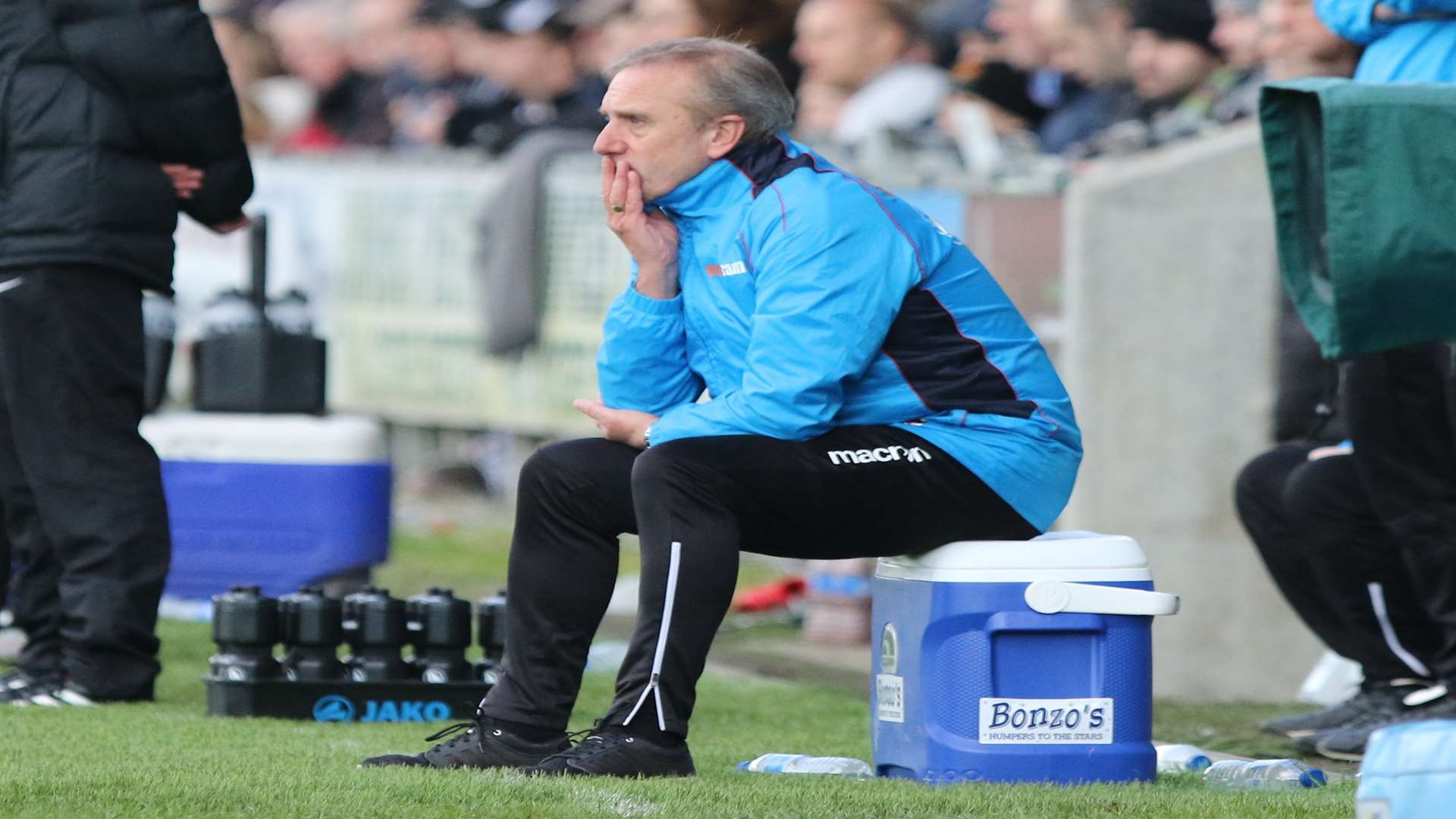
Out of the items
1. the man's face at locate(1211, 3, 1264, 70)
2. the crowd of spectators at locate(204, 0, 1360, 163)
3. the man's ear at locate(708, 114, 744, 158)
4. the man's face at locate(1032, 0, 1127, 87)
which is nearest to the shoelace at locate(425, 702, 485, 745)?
the man's ear at locate(708, 114, 744, 158)

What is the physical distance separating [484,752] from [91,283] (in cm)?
182

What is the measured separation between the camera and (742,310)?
13.6 ft

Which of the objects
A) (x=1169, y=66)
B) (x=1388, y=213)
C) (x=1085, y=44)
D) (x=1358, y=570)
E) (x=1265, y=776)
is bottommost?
(x=1265, y=776)

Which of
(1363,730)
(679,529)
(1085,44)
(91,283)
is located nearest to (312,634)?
(91,283)

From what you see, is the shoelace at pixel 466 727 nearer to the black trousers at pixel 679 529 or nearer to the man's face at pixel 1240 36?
the black trousers at pixel 679 529

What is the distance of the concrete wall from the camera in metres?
7.59

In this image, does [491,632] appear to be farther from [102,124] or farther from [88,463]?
[102,124]

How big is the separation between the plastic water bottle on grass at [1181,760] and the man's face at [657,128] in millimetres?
1462

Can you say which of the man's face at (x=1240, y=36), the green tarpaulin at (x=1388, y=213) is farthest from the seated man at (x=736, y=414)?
the man's face at (x=1240, y=36)

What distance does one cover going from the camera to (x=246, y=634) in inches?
199

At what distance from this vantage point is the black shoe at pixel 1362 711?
5.16 metres

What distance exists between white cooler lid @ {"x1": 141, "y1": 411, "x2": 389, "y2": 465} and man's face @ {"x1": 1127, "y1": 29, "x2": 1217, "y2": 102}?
3.25 m

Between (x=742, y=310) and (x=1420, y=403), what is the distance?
5.24 ft

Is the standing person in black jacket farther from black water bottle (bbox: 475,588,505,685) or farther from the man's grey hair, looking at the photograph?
the man's grey hair
